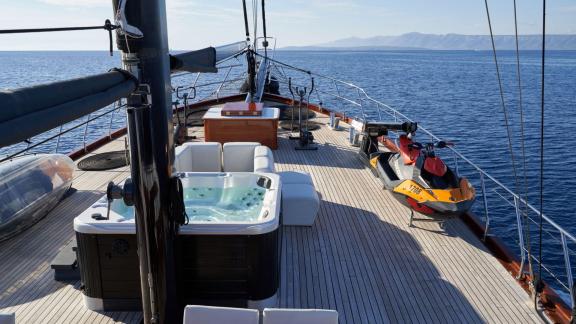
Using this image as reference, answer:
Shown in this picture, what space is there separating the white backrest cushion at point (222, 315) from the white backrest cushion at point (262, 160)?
3.61 m

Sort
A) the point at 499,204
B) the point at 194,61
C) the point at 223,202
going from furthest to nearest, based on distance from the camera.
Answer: the point at 499,204, the point at 223,202, the point at 194,61

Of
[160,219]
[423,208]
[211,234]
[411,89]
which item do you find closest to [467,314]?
[423,208]

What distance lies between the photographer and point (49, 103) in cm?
189

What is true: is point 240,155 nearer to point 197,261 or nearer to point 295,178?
point 295,178

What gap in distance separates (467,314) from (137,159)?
11.7ft

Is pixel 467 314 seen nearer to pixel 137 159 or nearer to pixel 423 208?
pixel 423 208

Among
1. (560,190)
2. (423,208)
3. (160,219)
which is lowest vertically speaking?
(560,190)

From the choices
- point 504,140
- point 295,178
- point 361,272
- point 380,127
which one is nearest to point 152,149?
point 361,272

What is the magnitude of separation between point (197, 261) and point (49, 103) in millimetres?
2816

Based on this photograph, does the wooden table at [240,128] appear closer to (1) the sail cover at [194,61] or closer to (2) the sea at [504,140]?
(2) the sea at [504,140]

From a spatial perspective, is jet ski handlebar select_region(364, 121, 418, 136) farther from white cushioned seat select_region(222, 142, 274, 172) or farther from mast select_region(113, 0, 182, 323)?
mast select_region(113, 0, 182, 323)

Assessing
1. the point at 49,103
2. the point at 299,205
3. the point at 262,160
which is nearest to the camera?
the point at 49,103

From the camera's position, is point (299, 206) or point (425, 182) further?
point (425, 182)

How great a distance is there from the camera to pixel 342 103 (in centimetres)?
3080
